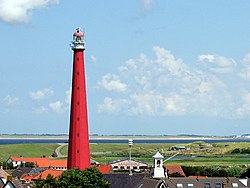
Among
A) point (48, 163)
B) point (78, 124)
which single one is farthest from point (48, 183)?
point (48, 163)

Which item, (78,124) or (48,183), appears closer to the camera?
(48,183)

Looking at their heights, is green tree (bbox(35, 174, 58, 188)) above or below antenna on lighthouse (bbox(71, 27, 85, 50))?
below

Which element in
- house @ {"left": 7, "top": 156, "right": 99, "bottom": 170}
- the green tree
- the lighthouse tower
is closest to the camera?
the green tree

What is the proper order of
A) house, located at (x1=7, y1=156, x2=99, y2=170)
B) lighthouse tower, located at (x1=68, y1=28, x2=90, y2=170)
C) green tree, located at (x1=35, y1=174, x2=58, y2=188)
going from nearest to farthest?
1. green tree, located at (x1=35, y1=174, x2=58, y2=188)
2. lighthouse tower, located at (x1=68, y1=28, x2=90, y2=170)
3. house, located at (x1=7, y1=156, x2=99, y2=170)

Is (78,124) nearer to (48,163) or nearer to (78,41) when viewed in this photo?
(78,41)

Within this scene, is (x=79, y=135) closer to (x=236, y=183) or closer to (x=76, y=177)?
(x=76, y=177)

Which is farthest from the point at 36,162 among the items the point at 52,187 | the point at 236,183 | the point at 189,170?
the point at 52,187

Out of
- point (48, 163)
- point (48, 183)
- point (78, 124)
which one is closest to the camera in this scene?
point (48, 183)

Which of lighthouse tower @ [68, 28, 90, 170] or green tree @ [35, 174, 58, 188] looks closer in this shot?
green tree @ [35, 174, 58, 188]

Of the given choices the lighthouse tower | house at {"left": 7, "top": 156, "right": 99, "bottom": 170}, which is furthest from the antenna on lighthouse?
house at {"left": 7, "top": 156, "right": 99, "bottom": 170}

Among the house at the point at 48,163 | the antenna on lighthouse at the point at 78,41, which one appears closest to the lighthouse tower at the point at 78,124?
the antenna on lighthouse at the point at 78,41

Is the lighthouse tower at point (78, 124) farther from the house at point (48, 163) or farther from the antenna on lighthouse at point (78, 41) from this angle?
the house at point (48, 163)

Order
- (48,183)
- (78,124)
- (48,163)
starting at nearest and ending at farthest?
(48,183)
(78,124)
(48,163)

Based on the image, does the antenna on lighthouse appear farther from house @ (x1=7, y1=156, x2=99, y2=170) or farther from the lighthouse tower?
house @ (x1=7, y1=156, x2=99, y2=170)
